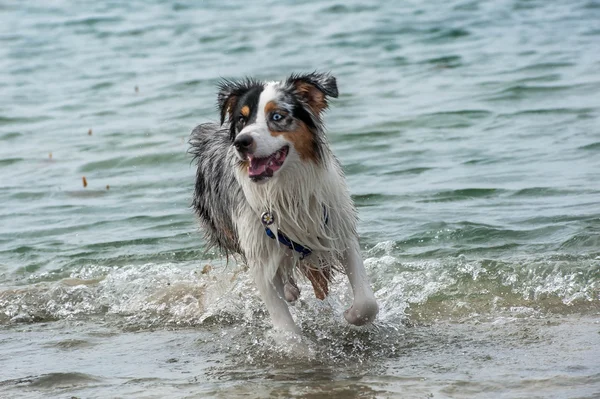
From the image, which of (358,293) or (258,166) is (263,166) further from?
(358,293)

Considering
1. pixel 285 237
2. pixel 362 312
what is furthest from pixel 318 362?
pixel 285 237

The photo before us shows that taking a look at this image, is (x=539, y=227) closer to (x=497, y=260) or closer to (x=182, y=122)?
(x=497, y=260)

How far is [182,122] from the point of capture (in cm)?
1286

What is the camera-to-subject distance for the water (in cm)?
552

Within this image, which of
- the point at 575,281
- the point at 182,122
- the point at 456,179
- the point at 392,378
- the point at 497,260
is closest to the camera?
the point at 392,378

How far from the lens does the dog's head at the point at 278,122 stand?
17.5 feet

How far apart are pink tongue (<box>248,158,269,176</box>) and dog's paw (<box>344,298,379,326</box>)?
100cm

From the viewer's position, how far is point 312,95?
5551mm

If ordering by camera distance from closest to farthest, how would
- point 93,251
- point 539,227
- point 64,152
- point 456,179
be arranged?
point 539,227
point 93,251
point 456,179
point 64,152

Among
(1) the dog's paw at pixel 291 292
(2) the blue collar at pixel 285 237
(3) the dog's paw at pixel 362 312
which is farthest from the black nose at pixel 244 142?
(1) the dog's paw at pixel 291 292

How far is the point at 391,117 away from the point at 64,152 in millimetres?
3754

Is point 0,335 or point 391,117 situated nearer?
point 0,335

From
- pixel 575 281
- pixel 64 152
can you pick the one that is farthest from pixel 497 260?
pixel 64 152

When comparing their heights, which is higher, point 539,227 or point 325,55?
point 325,55
